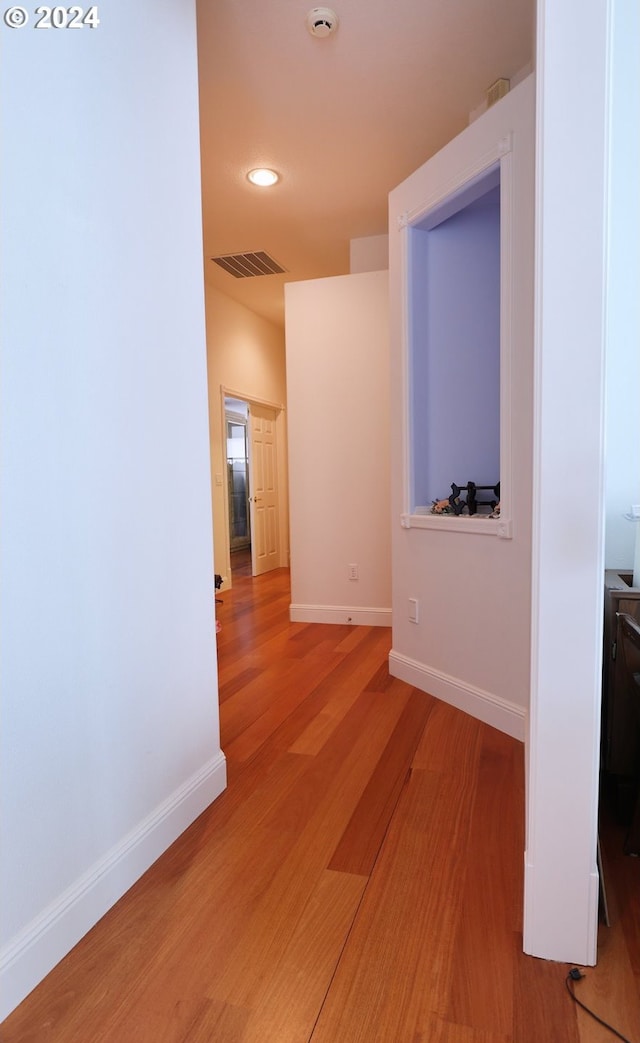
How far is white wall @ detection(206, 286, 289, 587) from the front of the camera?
5.69 metres

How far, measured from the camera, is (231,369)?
6.03 m

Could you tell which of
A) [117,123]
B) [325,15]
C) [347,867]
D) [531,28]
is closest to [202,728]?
[347,867]

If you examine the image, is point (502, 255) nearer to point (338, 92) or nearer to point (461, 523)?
point (461, 523)

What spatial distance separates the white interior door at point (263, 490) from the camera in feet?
21.9

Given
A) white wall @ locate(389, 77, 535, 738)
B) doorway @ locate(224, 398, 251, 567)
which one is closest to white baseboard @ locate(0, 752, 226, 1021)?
white wall @ locate(389, 77, 535, 738)

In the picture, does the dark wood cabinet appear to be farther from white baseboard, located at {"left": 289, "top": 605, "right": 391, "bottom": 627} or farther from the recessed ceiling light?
the recessed ceiling light

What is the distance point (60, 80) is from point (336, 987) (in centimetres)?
215

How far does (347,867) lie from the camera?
164cm

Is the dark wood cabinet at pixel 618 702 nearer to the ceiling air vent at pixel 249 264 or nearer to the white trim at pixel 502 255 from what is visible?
the white trim at pixel 502 255

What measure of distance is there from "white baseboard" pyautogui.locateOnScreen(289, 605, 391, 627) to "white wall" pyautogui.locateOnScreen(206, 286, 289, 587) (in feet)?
4.91

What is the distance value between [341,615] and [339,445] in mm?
1361

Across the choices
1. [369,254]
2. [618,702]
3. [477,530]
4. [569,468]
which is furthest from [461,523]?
[369,254]

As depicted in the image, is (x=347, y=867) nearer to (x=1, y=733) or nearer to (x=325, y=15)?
(x=1, y=733)

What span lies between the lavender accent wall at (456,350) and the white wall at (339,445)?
3.87 feet
